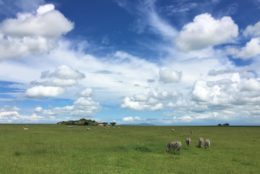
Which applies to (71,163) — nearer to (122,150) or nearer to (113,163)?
(113,163)

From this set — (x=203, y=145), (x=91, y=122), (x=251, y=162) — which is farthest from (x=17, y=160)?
(x=91, y=122)

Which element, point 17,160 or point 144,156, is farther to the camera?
point 144,156

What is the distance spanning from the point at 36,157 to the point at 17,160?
238cm

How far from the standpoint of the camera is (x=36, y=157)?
28.9 m

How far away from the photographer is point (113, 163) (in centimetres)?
2645

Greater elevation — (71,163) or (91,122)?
(91,122)

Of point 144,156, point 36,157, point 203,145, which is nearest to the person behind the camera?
point 36,157

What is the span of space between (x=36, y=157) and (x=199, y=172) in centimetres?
1322

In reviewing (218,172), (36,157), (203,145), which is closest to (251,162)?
(218,172)

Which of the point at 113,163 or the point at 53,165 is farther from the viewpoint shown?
the point at 113,163

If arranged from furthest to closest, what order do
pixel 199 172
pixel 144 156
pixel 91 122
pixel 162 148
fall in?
pixel 91 122, pixel 162 148, pixel 144 156, pixel 199 172

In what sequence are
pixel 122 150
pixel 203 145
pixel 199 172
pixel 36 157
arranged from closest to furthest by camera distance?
pixel 199 172 → pixel 36 157 → pixel 122 150 → pixel 203 145

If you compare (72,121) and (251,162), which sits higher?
(72,121)

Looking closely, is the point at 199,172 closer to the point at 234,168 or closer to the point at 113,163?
the point at 234,168
